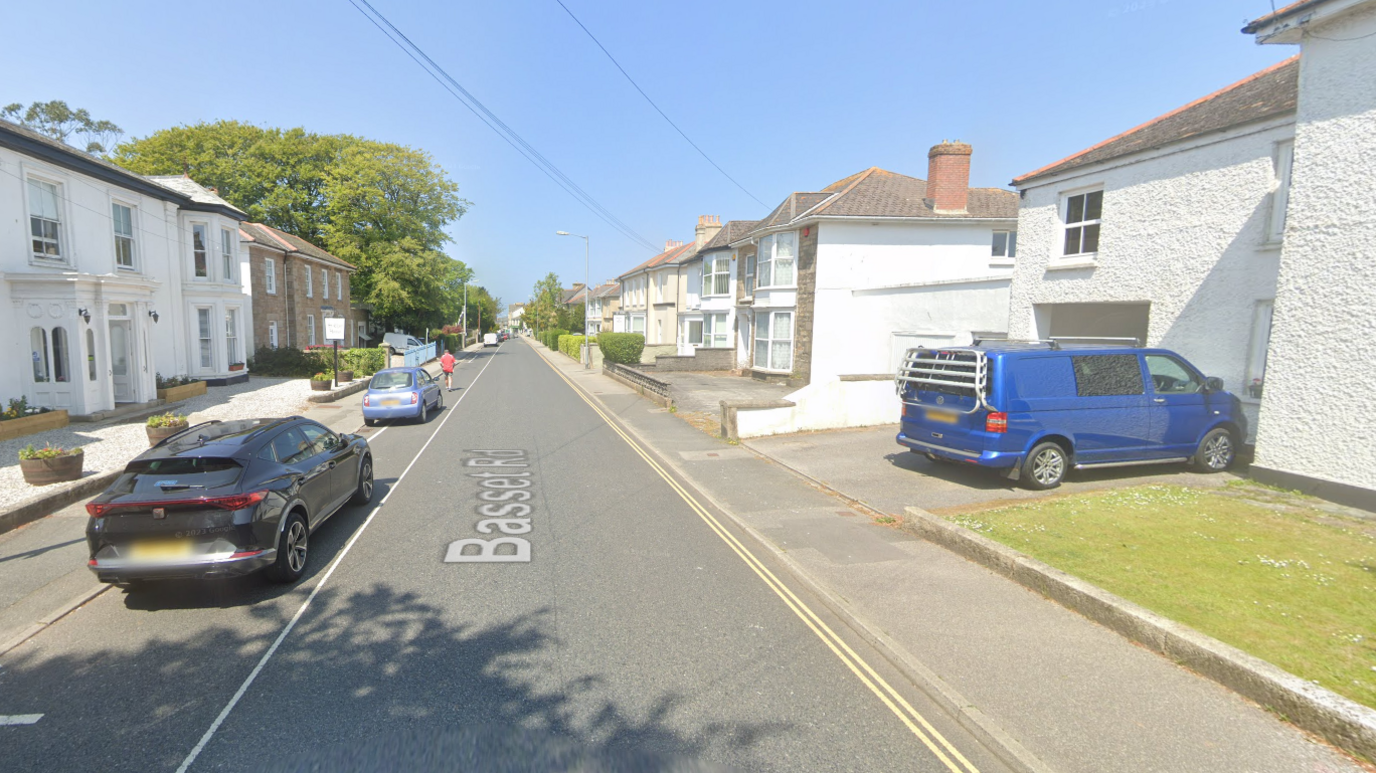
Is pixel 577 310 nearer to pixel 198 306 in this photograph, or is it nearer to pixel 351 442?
pixel 198 306

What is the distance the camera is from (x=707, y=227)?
45.0m

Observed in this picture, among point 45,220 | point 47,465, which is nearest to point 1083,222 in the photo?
point 47,465

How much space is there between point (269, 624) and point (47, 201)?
15.8 m

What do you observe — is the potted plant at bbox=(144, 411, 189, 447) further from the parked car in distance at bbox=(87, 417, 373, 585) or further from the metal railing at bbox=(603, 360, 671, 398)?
the metal railing at bbox=(603, 360, 671, 398)

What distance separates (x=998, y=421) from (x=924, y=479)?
178 centimetres

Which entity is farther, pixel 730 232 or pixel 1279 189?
pixel 730 232

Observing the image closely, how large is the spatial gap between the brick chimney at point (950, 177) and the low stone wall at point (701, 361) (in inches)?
502

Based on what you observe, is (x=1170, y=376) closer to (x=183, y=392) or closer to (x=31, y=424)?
(x=31, y=424)

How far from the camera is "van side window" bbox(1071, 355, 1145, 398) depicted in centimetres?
912

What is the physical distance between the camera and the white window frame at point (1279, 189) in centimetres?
989

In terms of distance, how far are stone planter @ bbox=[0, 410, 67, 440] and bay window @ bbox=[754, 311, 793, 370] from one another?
69.2 feet

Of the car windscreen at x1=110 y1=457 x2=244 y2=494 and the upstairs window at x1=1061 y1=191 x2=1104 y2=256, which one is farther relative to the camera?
the upstairs window at x1=1061 y1=191 x2=1104 y2=256

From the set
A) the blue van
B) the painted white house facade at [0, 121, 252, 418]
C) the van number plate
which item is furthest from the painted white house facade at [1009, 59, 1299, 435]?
the painted white house facade at [0, 121, 252, 418]

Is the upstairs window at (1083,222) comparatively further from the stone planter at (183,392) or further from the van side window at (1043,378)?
the stone planter at (183,392)
